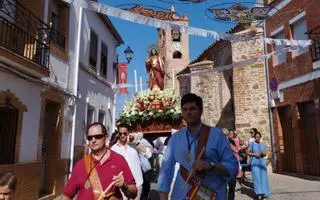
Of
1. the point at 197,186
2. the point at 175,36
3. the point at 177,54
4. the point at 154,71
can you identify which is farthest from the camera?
the point at 177,54

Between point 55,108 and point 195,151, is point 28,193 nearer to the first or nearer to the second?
point 55,108

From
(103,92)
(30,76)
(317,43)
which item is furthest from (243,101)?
(30,76)

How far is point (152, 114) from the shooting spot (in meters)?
9.09

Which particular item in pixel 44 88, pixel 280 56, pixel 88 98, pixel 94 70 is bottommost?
pixel 44 88

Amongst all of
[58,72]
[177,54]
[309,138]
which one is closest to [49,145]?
[58,72]

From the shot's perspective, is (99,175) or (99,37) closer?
(99,175)

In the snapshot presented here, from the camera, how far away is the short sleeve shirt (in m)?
2.80

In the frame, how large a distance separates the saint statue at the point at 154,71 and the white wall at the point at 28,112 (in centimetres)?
344

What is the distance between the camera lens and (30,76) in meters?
9.02

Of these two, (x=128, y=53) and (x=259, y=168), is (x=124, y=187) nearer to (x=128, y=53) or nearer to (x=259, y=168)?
(x=259, y=168)

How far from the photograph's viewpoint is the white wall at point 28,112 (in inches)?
336

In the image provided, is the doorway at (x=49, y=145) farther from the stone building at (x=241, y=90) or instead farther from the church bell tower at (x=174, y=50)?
the church bell tower at (x=174, y=50)

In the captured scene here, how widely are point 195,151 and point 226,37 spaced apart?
20.7 feet

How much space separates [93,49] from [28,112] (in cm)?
625
